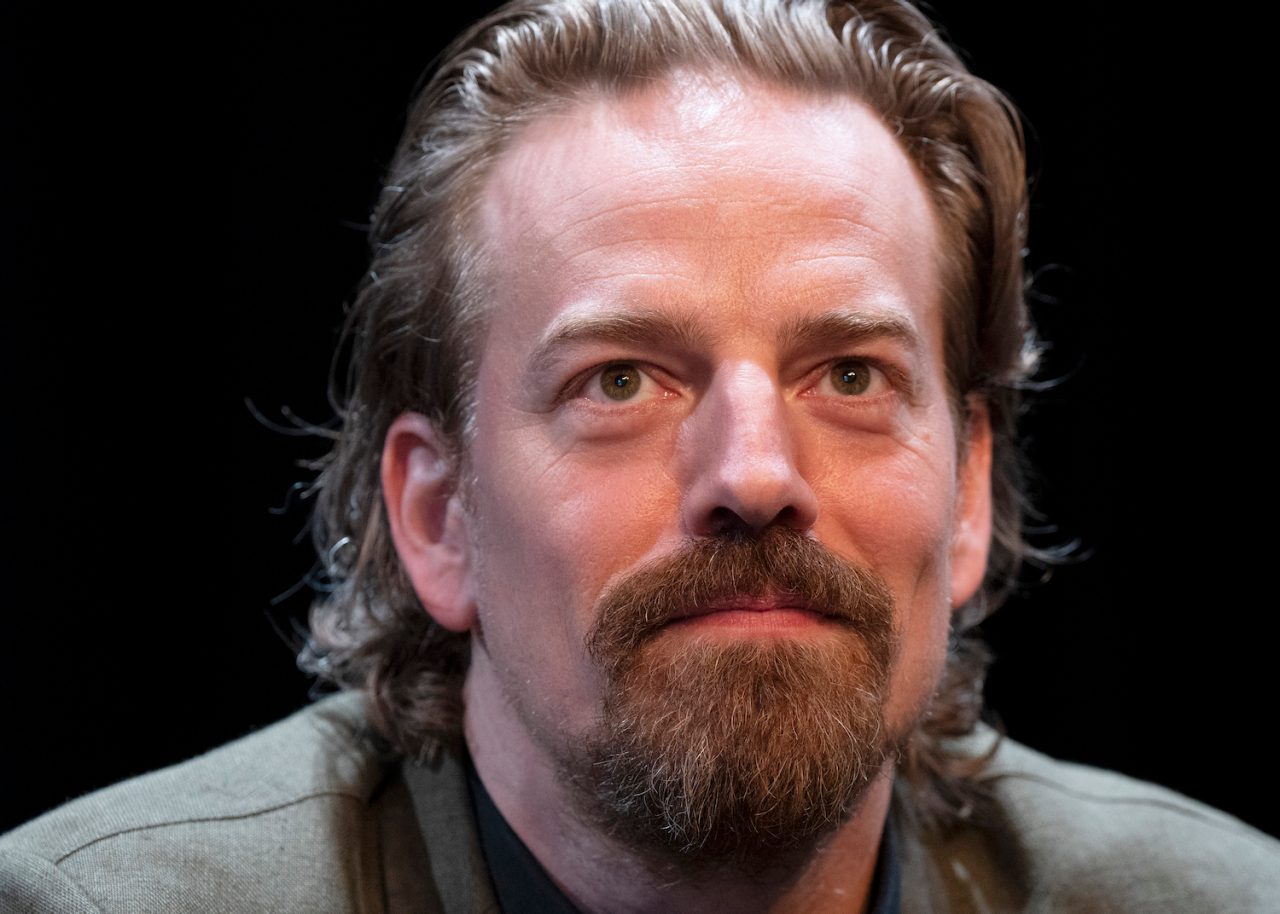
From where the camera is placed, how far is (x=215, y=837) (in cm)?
192

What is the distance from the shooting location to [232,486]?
277 centimetres

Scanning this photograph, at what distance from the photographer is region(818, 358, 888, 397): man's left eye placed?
1.86 metres

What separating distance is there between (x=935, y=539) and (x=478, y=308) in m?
0.66

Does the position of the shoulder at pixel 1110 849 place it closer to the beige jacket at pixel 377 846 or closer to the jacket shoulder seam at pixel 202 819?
the beige jacket at pixel 377 846

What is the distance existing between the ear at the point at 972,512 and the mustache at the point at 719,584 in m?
0.41

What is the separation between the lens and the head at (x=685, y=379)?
1735 mm

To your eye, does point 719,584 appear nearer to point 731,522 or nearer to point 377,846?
point 731,522

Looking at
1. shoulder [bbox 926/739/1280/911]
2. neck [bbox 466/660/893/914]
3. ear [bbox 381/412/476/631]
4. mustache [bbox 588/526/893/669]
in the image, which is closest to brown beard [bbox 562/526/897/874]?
mustache [bbox 588/526/893/669]

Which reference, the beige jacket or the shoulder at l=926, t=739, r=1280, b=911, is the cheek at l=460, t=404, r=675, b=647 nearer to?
the beige jacket

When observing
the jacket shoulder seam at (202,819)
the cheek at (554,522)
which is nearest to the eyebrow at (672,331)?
the cheek at (554,522)

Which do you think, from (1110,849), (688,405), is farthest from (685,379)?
(1110,849)

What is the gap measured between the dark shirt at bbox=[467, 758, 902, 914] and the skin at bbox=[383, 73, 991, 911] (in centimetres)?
2

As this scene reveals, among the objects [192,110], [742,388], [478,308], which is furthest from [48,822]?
[192,110]

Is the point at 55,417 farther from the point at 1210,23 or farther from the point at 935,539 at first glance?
the point at 1210,23
